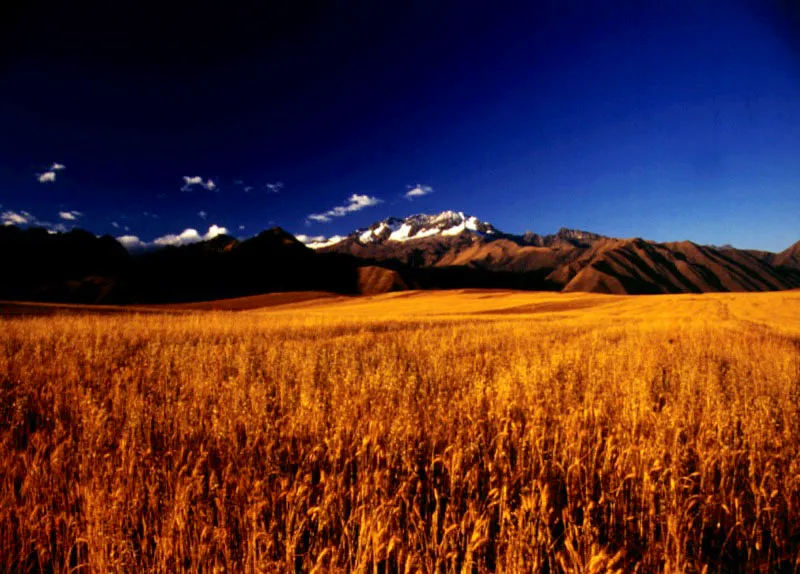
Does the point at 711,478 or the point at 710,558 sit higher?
the point at 711,478

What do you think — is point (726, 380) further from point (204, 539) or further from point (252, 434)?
point (204, 539)

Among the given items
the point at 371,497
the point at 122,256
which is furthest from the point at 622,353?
the point at 122,256

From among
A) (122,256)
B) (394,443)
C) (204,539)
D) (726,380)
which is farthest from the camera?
(122,256)

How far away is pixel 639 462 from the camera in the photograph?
3.76 metres

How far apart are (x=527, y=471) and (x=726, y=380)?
6.75m

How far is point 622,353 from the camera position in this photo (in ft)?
34.1

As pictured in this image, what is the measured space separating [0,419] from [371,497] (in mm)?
5474

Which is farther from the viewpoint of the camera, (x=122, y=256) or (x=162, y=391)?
(x=122, y=256)

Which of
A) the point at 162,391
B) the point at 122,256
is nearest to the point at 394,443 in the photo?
the point at 162,391

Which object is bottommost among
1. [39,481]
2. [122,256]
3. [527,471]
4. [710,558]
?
[710,558]

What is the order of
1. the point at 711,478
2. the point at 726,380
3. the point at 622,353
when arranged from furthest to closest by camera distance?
the point at 622,353
the point at 726,380
the point at 711,478

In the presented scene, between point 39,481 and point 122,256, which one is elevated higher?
point 122,256

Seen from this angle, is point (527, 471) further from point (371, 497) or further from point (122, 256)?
point (122, 256)

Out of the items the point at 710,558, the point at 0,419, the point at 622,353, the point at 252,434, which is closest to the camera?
the point at 710,558
